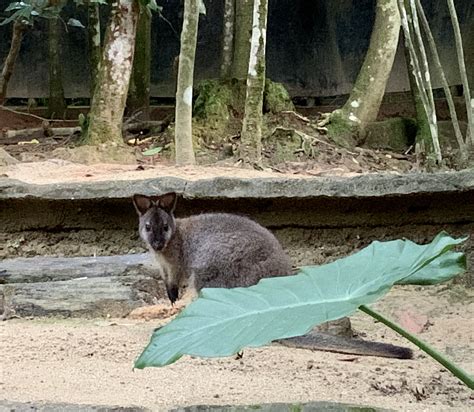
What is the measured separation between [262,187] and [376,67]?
4.28 metres

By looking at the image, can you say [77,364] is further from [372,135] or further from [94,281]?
[372,135]

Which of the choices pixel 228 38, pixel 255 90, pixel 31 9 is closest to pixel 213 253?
pixel 255 90

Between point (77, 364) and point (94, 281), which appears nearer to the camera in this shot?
point (77, 364)

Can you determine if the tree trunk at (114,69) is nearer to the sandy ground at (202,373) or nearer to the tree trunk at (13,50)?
the tree trunk at (13,50)

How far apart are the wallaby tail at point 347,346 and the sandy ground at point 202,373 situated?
0.04 m

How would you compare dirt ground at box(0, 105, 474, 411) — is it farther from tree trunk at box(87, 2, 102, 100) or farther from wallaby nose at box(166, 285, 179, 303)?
tree trunk at box(87, 2, 102, 100)

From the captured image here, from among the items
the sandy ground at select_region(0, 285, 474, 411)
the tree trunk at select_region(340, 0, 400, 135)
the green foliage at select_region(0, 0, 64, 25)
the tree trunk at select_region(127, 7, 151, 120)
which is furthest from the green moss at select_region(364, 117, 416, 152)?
the sandy ground at select_region(0, 285, 474, 411)

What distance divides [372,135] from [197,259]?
200 inches

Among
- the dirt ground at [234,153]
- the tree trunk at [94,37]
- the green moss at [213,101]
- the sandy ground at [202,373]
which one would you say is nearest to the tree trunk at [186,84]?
the dirt ground at [234,153]

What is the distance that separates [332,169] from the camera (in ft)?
26.7

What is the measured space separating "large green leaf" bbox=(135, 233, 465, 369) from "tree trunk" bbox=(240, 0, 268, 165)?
582 centimetres

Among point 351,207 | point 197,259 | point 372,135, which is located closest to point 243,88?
point 372,135

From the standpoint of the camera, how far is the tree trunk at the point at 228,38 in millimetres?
9734

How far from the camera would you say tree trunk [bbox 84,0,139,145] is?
854 cm
